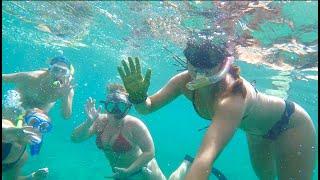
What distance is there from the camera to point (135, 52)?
1001 inches

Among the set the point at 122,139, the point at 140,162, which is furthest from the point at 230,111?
the point at 122,139

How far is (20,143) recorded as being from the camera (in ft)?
25.4

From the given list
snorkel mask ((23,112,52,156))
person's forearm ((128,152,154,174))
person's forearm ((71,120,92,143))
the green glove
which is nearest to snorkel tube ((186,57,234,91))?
the green glove

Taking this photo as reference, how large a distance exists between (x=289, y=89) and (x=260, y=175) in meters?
20.3

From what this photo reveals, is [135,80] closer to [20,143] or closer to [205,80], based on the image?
[205,80]

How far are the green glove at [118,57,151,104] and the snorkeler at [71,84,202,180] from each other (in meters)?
3.08

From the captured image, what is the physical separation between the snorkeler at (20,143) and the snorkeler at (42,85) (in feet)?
8.89

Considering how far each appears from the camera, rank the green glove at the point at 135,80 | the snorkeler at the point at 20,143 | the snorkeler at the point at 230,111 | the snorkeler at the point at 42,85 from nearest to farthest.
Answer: the snorkeler at the point at 230,111, the green glove at the point at 135,80, the snorkeler at the point at 20,143, the snorkeler at the point at 42,85

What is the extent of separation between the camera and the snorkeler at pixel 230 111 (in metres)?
4.16

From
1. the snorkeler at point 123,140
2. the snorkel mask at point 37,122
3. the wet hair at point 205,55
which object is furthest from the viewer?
the snorkeler at point 123,140

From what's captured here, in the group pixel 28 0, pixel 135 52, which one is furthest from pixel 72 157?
pixel 28 0

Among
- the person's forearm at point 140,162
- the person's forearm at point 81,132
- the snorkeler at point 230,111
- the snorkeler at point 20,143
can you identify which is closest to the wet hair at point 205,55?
the snorkeler at point 230,111

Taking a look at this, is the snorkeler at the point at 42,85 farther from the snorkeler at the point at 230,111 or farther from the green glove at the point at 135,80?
the green glove at the point at 135,80

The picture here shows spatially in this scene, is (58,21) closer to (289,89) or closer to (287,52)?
(287,52)
